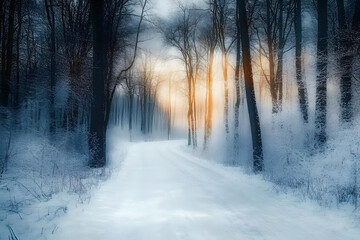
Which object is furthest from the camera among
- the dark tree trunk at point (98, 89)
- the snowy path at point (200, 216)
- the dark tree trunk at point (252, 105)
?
the dark tree trunk at point (98, 89)

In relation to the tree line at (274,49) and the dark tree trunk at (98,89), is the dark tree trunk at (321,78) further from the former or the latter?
the dark tree trunk at (98,89)

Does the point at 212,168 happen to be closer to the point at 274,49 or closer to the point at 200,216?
the point at 200,216

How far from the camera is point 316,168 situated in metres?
8.03

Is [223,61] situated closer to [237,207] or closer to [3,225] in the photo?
[237,207]

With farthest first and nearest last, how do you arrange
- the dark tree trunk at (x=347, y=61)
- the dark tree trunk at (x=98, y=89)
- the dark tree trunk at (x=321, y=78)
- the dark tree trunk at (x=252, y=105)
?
the dark tree trunk at (x=98, y=89)
the dark tree trunk at (x=321, y=78)
the dark tree trunk at (x=252, y=105)
the dark tree trunk at (x=347, y=61)

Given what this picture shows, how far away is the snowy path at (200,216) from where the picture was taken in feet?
12.8

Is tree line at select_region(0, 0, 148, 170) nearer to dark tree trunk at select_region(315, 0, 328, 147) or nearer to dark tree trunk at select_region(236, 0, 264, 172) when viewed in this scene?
dark tree trunk at select_region(236, 0, 264, 172)

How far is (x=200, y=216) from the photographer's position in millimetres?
4715

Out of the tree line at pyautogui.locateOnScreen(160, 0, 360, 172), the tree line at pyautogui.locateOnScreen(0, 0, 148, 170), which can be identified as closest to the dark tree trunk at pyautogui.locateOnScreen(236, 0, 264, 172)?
the tree line at pyautogui.locateOnScreen(160, 0, 360, 172)

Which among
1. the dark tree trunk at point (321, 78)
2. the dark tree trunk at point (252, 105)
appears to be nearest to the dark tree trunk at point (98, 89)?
the dark tree trunk at point (252, 105)

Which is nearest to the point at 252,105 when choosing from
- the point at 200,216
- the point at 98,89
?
the point at 98,89

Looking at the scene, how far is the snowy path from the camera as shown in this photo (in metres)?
3.89

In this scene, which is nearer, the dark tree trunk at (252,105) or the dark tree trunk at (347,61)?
the dark tree trunk at (347,61)

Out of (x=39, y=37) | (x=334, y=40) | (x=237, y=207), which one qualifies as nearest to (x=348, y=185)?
(x=237, y=207)
